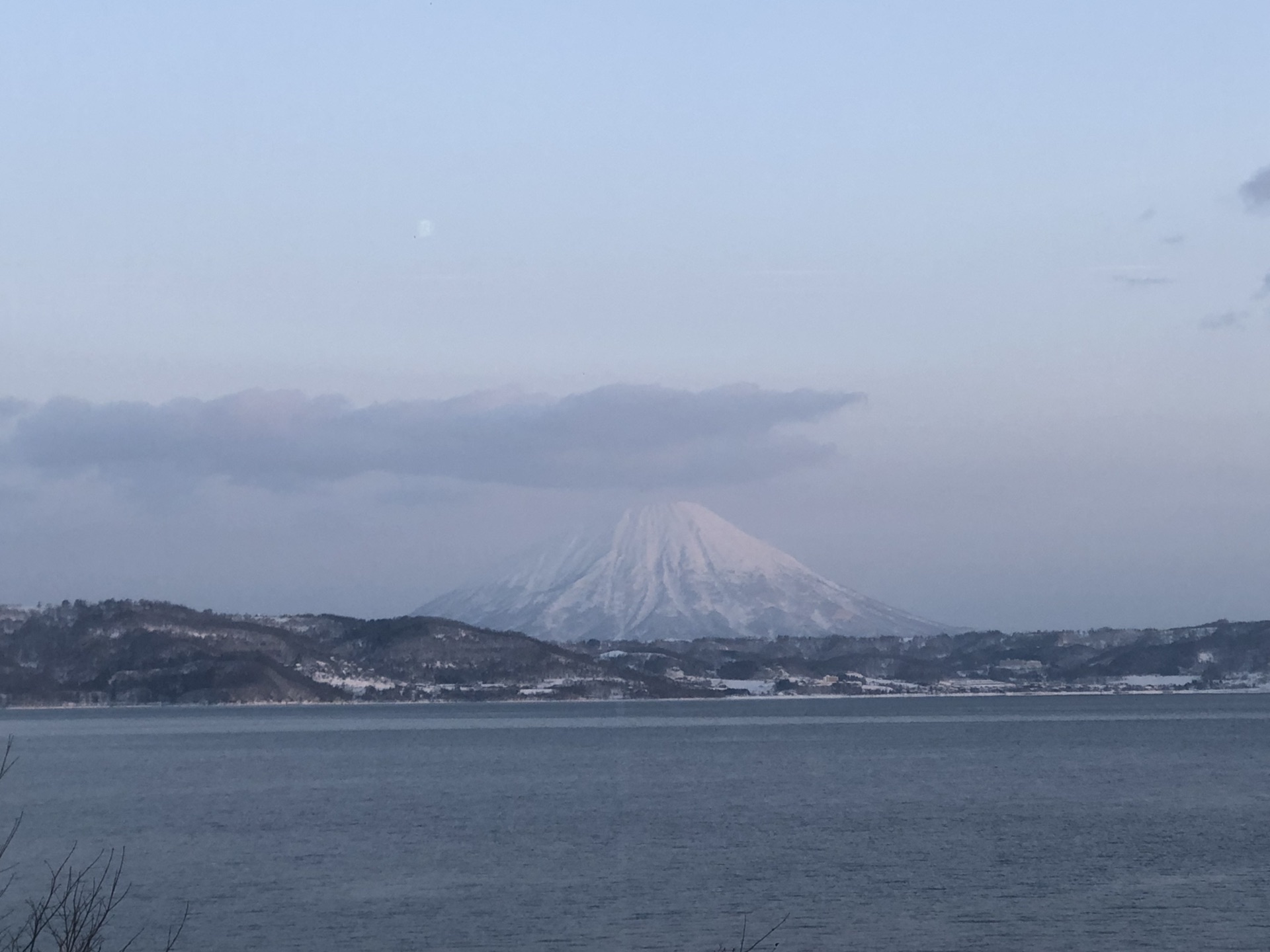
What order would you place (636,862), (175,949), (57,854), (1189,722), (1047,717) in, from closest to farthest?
(175,949) < (636,862) < (57,854) < (1189,722) < (1047,717)

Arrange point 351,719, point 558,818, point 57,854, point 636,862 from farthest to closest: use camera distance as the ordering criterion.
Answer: point 351,719 < point 558,818 < point 57,854 < point 636,862

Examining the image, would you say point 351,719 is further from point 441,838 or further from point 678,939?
point 678,939

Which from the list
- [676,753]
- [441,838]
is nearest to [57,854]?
[441,838]

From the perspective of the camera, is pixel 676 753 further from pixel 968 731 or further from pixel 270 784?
pixel 968 731

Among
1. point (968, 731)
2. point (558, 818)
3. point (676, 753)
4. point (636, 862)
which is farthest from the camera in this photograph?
point (968, 731)

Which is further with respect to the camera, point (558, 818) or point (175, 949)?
point (558, 818)

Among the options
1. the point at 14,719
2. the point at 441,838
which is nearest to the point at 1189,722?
the point at 441,838
